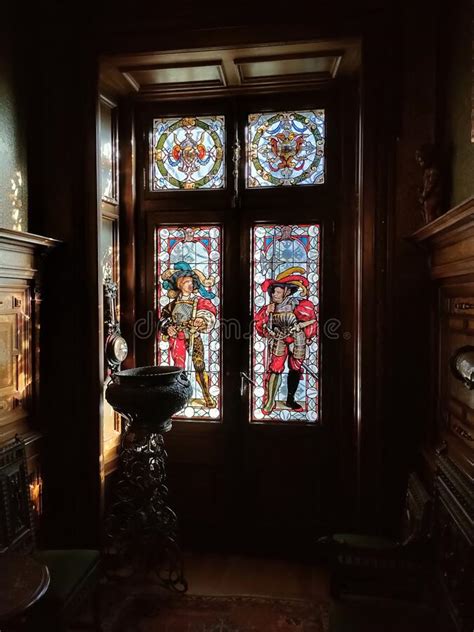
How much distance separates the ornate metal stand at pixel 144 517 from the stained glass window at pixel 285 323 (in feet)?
2.26

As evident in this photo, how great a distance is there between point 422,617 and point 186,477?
1.80m

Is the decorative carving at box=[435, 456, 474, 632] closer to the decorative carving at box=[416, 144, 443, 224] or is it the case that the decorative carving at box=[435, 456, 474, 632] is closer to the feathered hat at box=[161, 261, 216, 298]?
the decorative carving at box=[416, 144, 443, 224]

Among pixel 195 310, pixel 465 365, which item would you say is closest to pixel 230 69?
pixel 195 310

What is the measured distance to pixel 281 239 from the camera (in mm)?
3127

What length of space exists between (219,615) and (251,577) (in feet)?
1.36

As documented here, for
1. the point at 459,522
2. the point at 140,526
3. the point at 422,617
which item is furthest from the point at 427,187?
the point at 140,526

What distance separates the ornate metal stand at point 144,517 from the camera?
2.63 m

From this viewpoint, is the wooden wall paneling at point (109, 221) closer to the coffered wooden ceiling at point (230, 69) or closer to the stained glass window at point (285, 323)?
the coffered wooden ceiling at point (230, 69)

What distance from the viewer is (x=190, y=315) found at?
320 centimetres

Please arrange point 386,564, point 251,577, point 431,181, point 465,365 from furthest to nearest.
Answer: point 251,577, point 431,181, point 386,564, point 465,365

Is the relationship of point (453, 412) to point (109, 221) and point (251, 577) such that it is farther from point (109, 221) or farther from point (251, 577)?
point (109, 221)

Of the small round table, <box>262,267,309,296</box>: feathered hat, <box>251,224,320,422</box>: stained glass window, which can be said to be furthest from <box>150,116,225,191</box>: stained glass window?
the small round table

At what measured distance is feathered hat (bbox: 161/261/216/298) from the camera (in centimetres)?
320

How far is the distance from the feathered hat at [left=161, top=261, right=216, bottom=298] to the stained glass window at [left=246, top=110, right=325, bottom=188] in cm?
70
